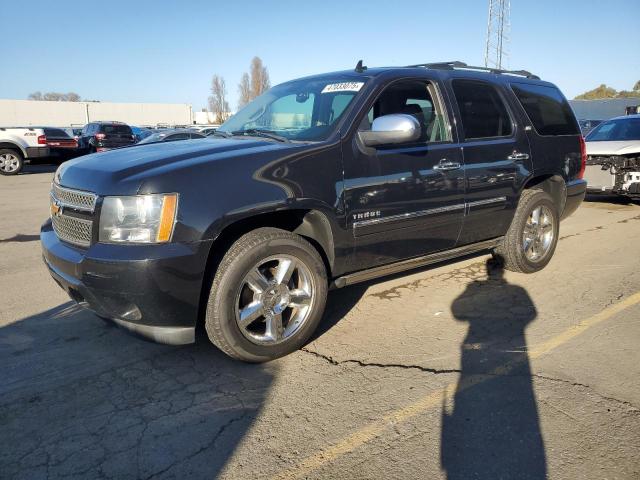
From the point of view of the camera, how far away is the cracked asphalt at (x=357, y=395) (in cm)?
240

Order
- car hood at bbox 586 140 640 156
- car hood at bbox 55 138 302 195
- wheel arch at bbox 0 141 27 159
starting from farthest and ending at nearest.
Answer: wheel arch at bbox 0 141 27 159
car hood at bbox 586 140 640 156
car hood at bbox 55 138 302 195

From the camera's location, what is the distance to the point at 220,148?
3.42 m

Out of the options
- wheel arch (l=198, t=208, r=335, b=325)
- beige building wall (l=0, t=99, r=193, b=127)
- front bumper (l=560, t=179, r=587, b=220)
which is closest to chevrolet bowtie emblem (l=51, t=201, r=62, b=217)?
wheel arch (l=198, t=208, r=335, b=325)

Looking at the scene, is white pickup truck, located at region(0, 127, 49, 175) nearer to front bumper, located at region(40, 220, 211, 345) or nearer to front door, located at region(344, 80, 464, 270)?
front bumper, located at region(40, 220, 211, 345)

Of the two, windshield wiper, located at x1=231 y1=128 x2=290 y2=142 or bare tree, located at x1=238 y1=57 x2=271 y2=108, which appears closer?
windshield wiper, located at x1=231 y1=128 x2=290 y2=142

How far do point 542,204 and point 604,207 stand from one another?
5435 millimetres

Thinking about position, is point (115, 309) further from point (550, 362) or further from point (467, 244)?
point (467, 244)

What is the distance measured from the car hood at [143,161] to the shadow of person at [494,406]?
189 cm

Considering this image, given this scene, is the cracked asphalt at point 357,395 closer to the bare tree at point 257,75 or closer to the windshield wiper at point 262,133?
the windshield wiper at point 262,133

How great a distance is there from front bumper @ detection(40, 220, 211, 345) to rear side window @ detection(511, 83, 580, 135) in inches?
146

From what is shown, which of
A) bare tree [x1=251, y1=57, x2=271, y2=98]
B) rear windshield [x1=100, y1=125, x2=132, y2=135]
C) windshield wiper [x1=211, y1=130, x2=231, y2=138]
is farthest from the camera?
bare tree [x1=251, y1=57, x2=271, y2=98]

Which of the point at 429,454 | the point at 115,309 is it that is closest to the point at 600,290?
the point at 429,454

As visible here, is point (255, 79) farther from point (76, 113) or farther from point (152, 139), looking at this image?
point (152, 139)

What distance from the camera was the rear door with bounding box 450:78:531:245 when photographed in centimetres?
437
